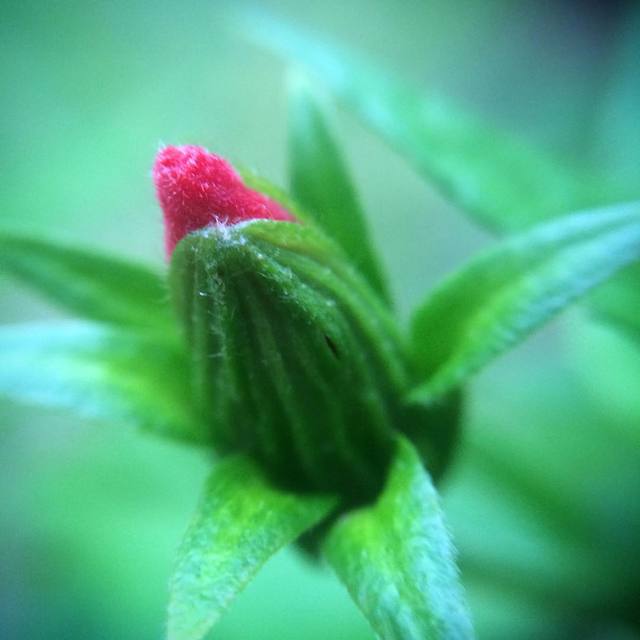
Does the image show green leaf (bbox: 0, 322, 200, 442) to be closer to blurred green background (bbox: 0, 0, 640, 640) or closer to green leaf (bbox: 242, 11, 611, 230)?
blurred green background (bbox: 0, 0, 640, 640)

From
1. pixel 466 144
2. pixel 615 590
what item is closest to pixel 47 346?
pixel 466 144

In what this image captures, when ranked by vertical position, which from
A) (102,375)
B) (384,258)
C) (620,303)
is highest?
(620,303)

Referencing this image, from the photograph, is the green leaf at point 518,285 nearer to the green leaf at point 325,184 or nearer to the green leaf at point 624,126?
the green leaf at point 325,184

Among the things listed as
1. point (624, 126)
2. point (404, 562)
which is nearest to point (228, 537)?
point (404, 562)

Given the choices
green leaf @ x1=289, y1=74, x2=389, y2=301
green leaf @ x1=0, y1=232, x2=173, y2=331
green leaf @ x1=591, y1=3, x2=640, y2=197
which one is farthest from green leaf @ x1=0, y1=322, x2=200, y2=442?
green leaf @ x1=591, y1=3, x2=640, y2=197

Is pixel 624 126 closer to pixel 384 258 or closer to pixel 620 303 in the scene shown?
pixel 620 303
